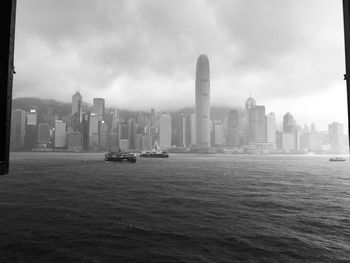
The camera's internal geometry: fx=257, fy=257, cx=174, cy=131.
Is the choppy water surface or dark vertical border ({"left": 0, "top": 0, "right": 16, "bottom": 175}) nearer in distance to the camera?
dark vertical border ({"left": 0, "top": 0, "right": 16, "bottom": 175})

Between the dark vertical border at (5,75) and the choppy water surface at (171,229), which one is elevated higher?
the dark vertical border at (5,75)

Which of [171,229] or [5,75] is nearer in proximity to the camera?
[5,75]

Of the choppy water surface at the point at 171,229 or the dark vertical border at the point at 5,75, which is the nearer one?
the dark vertical border at the point at 5,75

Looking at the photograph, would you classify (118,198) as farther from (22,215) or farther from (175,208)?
(22,215)

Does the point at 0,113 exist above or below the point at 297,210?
above

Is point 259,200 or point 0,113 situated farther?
point 259,200

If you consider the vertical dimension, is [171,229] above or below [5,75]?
below

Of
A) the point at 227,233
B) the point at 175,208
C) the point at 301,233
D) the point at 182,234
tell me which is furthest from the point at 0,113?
the point at 175,208

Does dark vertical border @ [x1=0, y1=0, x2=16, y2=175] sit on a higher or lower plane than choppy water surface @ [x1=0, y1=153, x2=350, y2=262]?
higher
